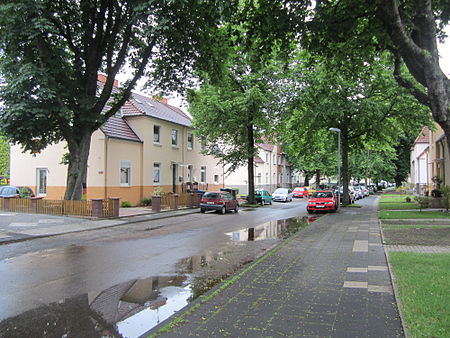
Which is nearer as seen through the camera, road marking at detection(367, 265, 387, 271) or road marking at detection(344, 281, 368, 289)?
road marking at detection(344, 281, 368, 289)

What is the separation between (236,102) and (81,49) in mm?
11016

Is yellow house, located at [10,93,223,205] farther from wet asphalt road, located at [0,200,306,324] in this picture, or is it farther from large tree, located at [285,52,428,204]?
wet asphalt road, located at [0,200,306,324]

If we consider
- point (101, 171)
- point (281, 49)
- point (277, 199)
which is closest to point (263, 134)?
point (277, 199)

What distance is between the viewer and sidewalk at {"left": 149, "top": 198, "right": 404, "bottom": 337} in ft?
13.7

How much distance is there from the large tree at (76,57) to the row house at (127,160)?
457 cm

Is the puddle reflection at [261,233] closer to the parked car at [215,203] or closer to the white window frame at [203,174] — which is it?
the parked car at [215,203]

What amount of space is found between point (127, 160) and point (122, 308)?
21.0 m

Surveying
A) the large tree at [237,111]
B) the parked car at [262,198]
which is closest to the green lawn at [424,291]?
the large tree at [237,111]

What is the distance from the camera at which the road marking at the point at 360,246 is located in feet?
30.7

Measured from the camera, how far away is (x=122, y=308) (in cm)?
527

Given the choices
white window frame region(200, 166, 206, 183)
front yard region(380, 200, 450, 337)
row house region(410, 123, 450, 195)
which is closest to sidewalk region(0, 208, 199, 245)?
front yard region(380, 200, 450, 337)

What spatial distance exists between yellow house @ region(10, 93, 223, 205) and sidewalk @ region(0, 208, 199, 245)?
5705 millimetres

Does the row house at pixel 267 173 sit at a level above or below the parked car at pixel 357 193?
above

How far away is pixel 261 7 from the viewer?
777 cm
